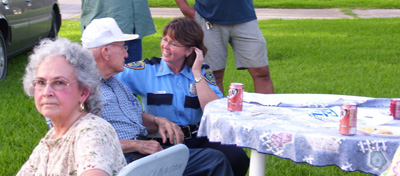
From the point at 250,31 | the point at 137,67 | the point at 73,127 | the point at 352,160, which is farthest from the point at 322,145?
the point at 250,31

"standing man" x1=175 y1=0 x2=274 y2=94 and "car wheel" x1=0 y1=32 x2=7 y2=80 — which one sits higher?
"standing man" x1=175 y1=0 x2=274 y2=94

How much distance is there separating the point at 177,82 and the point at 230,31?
5.81ft

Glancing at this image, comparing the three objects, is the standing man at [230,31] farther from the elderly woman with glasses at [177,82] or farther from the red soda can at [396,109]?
the red soda can at [396,109]

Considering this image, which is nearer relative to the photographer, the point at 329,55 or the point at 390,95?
the point at 390,95

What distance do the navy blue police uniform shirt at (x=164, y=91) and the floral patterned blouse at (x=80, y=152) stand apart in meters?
1.25

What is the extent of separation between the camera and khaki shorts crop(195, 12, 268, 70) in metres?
5.41

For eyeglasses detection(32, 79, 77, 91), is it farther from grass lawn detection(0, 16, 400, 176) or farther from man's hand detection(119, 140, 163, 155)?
grass lawn detection(0, 16, 400, 176)

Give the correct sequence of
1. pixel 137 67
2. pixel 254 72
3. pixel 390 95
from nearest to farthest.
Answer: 1. pixel 137 67
2. pixel 254 72
3. pixel 390 95

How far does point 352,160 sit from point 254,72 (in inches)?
118

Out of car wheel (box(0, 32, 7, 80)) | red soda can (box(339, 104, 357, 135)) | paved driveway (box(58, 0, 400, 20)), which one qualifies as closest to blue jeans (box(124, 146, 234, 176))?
red soda can (box(339, 104, 357, 135))

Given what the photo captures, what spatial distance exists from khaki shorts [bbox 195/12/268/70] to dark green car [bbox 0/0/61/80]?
3323 millimetres

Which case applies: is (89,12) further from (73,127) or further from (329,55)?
(329,55)

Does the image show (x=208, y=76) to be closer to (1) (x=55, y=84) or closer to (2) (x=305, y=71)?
(1) (x=55, y=84)

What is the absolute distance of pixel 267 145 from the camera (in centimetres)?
280
